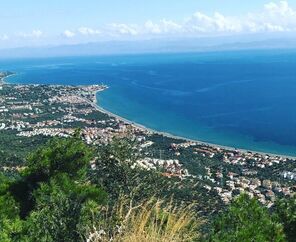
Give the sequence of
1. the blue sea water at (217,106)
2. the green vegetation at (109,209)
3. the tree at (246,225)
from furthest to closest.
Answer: the blue sea water at (217,106)
the tree at (246,225)
the green vegetation at (109,209)

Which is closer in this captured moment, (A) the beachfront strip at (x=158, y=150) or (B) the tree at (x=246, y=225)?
(B) the tree at (x=246, y=225)

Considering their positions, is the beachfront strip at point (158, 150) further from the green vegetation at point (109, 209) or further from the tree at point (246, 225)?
the tree at point (246, 225)

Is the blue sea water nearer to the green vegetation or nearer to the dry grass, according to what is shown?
the green vegetation

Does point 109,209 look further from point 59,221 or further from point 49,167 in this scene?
point 49,167

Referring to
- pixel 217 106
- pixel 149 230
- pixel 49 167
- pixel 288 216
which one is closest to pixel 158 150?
pixel 217 106

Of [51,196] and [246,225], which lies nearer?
[246,225]

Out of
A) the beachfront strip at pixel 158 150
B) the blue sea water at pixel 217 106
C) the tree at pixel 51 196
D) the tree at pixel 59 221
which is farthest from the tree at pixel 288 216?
the blue sea water at pixel 217 106

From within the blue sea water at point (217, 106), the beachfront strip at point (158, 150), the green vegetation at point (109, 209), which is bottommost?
the blue sea water at point (217, 106)
